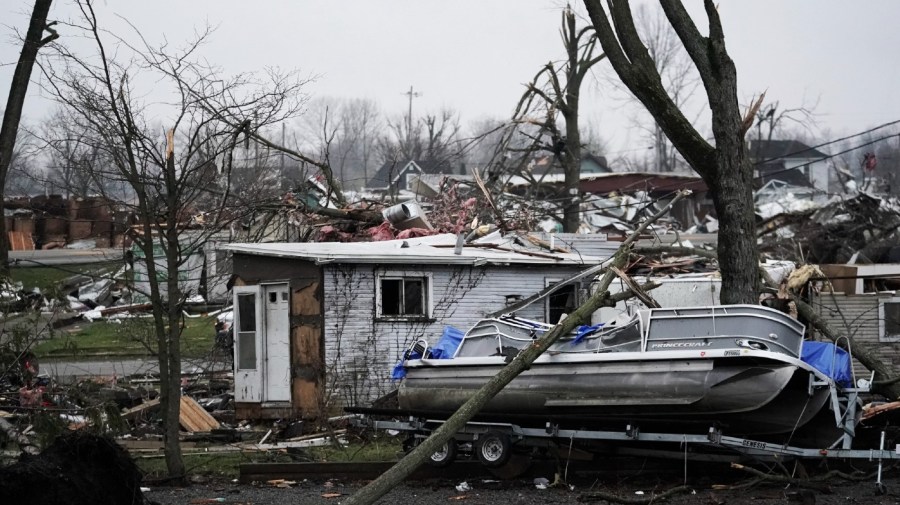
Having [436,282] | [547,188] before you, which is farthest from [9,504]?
[547,188]

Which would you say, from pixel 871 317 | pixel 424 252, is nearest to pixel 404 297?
pixel 424 252

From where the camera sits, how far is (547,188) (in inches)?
1487

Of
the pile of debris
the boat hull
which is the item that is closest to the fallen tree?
the boat hull

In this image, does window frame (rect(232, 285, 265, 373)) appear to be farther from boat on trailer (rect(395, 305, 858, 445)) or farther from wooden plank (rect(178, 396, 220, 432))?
boat on trailer (rect(395, 305, 858, 445))

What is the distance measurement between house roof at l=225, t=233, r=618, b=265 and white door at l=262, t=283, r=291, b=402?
0.73m

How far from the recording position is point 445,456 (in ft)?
40.0

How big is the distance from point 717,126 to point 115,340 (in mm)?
18529

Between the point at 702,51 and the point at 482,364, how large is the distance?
16.2 feet

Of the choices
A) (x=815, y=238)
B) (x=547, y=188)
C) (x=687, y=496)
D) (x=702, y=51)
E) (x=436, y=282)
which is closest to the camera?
(x=687, y=496)

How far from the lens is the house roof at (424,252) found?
16.1 meters

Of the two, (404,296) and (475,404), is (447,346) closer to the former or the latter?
(475,404)

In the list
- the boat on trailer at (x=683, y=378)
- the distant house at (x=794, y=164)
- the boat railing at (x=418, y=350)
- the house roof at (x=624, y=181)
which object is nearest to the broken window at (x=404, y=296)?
the boat railing at (x=418, y=350)

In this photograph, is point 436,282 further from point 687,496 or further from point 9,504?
point 9,504

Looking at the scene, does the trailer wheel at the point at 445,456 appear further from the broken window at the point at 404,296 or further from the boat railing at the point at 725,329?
the broken window at the point at 404,296
